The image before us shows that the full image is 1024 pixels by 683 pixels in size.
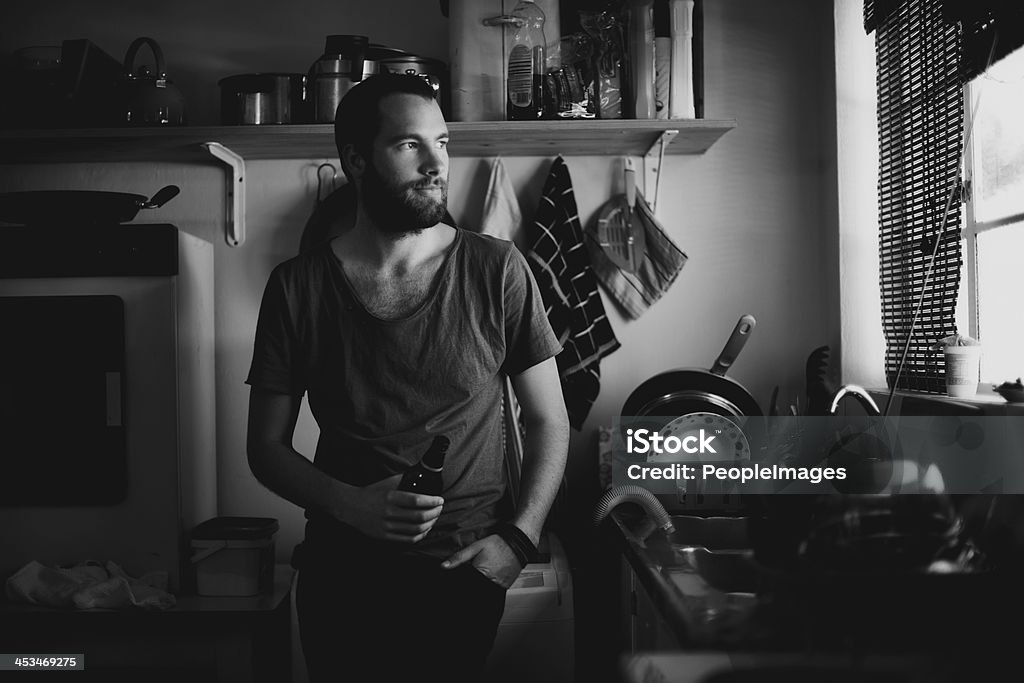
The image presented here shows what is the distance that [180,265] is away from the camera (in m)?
2.06

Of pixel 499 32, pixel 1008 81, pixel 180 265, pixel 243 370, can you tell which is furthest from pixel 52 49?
pixel 1008 81

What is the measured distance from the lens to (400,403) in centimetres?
145

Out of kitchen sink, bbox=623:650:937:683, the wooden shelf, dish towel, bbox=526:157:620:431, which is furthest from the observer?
dish towel, bbox=526:157:620:431

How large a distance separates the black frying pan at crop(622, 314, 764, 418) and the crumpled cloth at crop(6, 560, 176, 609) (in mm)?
1132

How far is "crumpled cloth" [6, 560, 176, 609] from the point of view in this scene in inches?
74.2

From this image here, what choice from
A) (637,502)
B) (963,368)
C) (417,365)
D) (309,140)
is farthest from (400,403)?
(963,368)

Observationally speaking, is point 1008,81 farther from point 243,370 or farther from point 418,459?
point 243,370

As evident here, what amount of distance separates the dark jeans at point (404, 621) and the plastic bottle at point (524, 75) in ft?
3.87

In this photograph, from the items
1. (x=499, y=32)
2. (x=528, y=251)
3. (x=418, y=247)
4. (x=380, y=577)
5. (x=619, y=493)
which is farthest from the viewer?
(x=528, y=251)

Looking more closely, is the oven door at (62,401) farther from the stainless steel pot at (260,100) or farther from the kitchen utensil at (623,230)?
the kitchen utensil at (623,230)

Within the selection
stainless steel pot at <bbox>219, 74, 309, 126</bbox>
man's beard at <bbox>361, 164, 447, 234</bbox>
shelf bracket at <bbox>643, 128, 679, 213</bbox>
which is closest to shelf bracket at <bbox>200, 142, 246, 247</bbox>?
stainless steel pot at <bbox>219, 74, 309, 126</bbox>

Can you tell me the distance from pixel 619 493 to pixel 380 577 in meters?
0.59

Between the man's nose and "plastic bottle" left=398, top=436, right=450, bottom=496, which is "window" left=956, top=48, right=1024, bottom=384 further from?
"plastic bottle" left=398, top=436, right=450, bottom=496

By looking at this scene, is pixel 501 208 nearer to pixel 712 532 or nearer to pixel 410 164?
pixel 410 164
